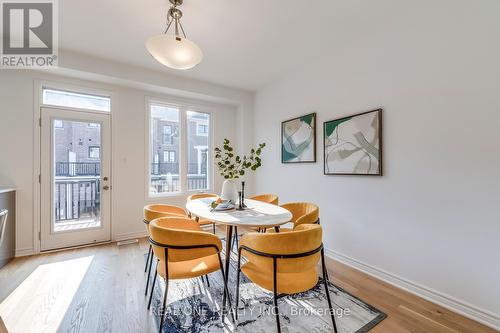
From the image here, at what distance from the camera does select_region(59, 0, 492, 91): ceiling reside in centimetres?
201

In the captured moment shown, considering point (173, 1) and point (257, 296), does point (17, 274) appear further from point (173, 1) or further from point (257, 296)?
point (173, 1)

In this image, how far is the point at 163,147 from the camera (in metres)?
3.88

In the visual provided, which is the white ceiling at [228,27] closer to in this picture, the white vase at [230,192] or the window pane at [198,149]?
the window pane at [198,149]

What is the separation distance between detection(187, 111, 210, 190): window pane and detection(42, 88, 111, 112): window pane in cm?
138

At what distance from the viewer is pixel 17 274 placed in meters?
2.32

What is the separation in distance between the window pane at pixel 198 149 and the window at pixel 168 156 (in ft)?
0.98

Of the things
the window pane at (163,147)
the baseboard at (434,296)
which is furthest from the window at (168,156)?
the baseboard at (434,296)

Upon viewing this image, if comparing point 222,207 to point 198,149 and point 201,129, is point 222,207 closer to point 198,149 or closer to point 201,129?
point 198,149

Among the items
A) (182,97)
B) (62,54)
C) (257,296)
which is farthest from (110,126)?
(257,296)

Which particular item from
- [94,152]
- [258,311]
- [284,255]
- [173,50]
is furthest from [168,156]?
[284,255]

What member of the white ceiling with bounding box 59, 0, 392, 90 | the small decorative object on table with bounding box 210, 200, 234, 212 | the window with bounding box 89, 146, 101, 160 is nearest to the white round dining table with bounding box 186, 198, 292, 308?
the small decorative object on table with bounding box 210, 200, 234, 212

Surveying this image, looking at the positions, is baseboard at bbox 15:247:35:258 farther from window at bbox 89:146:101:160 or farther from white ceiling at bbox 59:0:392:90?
white ceiling at bbox 59:0:392:90

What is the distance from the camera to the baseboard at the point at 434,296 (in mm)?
1657

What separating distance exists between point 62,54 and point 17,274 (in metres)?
2.70
